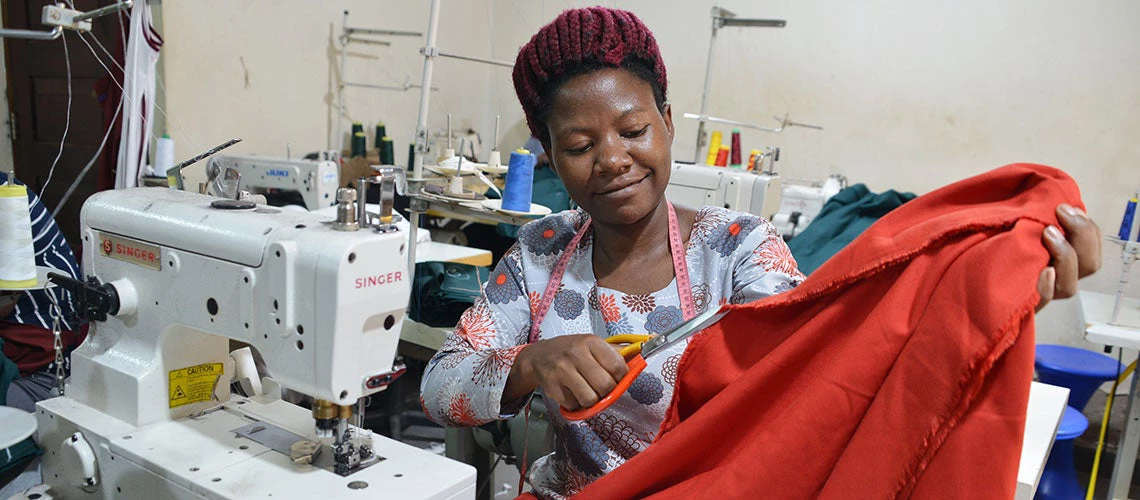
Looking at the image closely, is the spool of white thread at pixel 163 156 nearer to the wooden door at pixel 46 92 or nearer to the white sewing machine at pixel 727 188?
the wooden door at pixel 46 92

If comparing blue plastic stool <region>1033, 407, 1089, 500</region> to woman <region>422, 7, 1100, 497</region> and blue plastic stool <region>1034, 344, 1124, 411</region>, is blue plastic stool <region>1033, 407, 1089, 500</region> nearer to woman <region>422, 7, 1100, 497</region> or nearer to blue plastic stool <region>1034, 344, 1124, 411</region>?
blue plastic stool <region>1034, 344, 1124, 411</region>

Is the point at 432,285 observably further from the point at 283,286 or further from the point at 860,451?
the point at 860,451

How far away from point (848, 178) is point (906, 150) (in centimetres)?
37

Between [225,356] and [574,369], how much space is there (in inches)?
27.6

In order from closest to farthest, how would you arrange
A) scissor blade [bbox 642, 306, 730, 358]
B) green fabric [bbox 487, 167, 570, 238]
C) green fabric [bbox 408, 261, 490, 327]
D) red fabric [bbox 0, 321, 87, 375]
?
scissor blade [bbox 642, 306, 730, 358]
red fabric [bbox 0, 321, 87, 375]
green fabric [bbox 408, 261, 490, 327]
green fabric [bbox 487, 167, 570, 238]

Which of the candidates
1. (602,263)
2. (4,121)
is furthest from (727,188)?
(4,121)

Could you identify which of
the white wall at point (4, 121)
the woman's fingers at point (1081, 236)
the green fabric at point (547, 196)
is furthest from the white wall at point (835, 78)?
the woman's fingers at point (1081, 236)

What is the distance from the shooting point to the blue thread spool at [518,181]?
267 centimetres

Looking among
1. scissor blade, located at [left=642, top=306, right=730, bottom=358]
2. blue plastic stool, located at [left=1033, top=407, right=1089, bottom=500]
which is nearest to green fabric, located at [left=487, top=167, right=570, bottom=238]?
blue plastic stool, located at [left=1033, top=407, right=1089, bottom=500]

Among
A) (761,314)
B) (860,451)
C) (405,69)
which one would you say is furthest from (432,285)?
(405,69)

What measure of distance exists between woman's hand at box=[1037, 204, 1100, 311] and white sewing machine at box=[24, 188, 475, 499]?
2.55 feet

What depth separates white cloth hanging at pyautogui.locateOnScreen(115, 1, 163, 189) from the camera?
8.71 feet

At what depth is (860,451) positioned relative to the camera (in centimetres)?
88

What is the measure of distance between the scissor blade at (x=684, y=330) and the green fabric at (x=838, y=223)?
2.35 m
